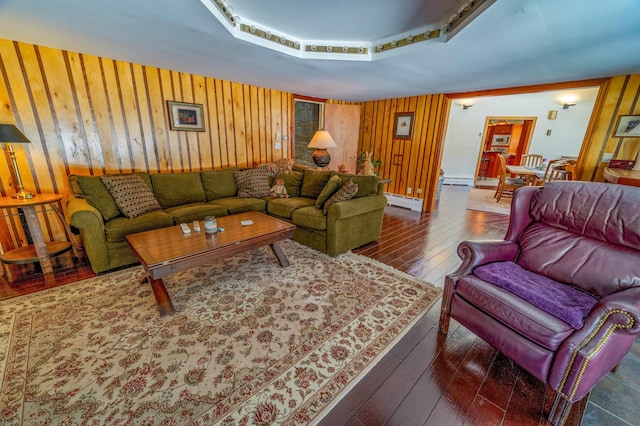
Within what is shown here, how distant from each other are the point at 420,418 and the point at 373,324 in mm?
671

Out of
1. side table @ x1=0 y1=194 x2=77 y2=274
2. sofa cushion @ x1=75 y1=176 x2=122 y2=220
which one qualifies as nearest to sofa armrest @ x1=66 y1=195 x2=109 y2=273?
sofa cushion @ x1=75 y1=176 x2=122 y2=220

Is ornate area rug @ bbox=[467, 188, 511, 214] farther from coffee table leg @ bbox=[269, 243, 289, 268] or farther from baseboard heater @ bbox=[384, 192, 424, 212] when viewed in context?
coffee table leg @ bbox=[269, 243, 289, 268]

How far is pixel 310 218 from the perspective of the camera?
3.08 m

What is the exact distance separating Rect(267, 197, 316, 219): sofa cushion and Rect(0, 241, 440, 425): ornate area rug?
1.01m

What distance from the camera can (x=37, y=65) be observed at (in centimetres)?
263

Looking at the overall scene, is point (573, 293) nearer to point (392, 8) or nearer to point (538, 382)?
point (538, 382)

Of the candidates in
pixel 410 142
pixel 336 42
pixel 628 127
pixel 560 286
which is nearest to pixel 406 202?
pixel 410 142

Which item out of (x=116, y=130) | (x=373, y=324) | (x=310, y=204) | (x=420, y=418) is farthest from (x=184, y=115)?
(x=420, y=418)

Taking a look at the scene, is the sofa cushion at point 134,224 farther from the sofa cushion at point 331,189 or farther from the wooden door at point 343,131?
the wooden door at point 343,131

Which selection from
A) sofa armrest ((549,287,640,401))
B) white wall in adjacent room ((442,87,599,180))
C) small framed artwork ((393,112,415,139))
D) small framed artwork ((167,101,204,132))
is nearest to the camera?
sofa armrest ((549,287,640,401))

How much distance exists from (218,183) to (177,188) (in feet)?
1.82

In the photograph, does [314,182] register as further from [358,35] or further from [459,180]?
[459,180]

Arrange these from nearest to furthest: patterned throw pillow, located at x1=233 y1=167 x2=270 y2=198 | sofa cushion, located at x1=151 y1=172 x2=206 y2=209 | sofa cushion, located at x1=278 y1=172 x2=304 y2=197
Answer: sofa cushion, located at x1=151 y1=172 x2=206 y2=209, patterned throw pillow, located at x1=233 y1=167 x2=270 y2=198, sofa cushion, located at x1=278 y1=172 x2=304 y2=197

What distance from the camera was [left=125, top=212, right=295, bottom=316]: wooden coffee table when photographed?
1.94 metres
